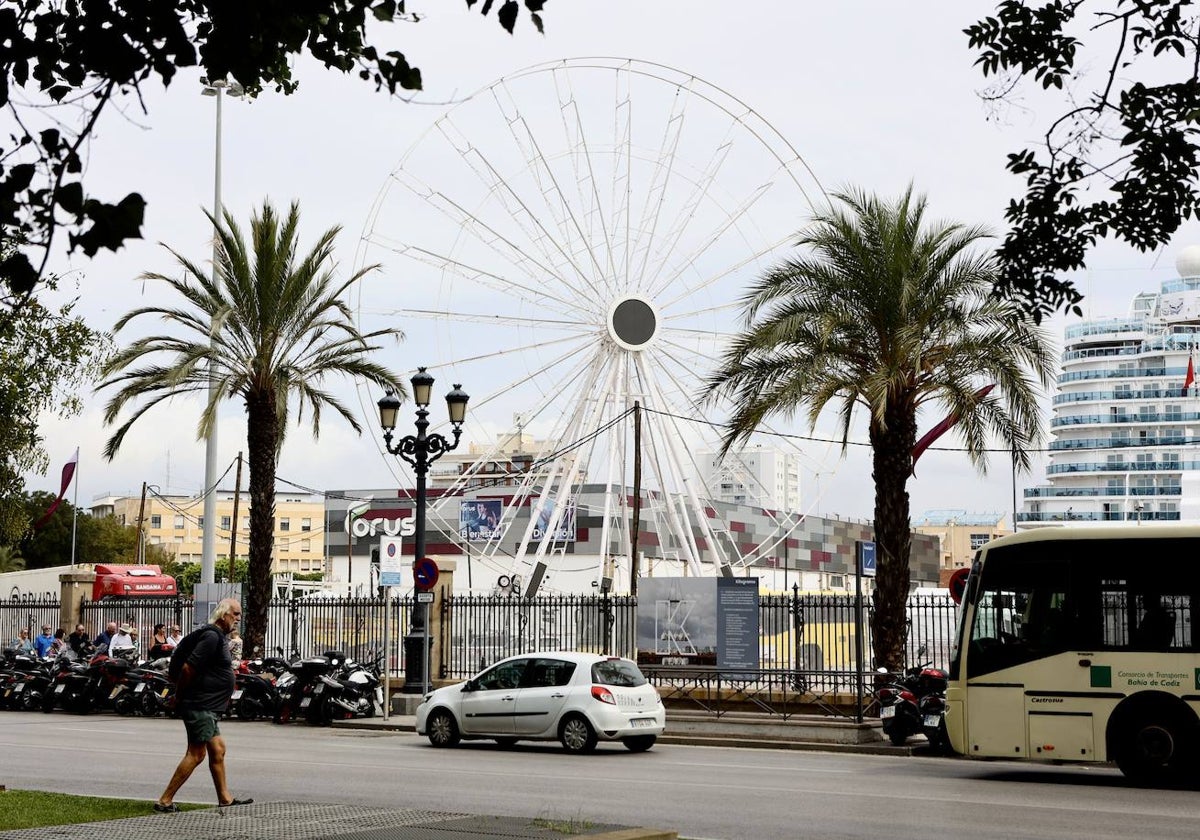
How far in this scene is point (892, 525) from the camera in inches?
904

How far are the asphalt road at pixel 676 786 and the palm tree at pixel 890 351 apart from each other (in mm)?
4723

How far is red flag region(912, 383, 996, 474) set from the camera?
2384 cm

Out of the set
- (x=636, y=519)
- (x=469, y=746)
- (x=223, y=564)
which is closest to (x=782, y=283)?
(x=469, y=746)

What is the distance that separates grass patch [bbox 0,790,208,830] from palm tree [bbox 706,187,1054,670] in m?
Answer: 13.2

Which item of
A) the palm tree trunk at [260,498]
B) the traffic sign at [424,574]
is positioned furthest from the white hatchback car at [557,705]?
the palm tree trunk at [260,498]

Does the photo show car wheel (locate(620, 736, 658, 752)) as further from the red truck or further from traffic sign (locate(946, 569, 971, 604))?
the red truck

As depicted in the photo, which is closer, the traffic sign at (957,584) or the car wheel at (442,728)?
the traffic sign at (957,584)

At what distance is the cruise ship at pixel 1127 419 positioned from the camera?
102 m

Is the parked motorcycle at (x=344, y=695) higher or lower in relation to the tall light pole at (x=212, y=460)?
lower

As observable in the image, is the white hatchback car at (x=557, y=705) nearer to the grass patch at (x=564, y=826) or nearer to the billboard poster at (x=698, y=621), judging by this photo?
the billboard poster at (x=698, y=621)

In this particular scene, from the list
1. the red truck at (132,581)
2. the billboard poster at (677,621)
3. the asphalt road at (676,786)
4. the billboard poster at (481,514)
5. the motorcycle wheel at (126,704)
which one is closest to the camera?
the asphalt road at (676,786)

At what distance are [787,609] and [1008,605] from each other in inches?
342

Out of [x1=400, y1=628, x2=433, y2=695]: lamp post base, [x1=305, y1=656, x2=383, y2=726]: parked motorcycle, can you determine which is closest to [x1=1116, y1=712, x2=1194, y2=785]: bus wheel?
[x1=400, y1=628, x2=433, y2=695]: lamp post base

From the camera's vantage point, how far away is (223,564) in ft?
368
